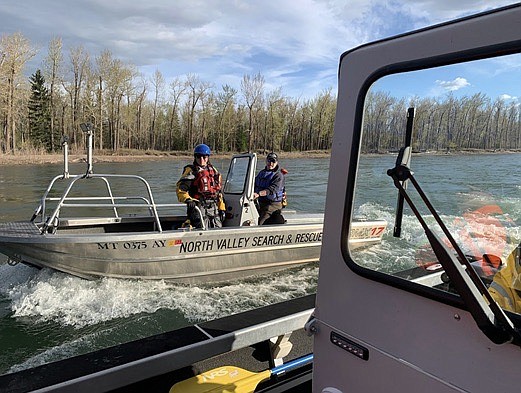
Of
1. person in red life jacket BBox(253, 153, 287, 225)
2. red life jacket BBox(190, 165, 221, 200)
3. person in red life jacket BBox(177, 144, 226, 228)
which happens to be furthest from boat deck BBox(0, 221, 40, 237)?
person in red life jacket BBox(253, 153, 287, 225)

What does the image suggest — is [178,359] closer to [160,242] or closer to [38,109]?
[160,242]

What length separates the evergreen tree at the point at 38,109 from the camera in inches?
1781

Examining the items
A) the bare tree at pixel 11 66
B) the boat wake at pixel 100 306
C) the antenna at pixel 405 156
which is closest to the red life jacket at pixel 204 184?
the boat wake at pixel 100 306

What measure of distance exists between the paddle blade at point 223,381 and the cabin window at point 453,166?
1.06 metres

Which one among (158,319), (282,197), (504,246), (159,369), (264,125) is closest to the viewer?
(504,246)

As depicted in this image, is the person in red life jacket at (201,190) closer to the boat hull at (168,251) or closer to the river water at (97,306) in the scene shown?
the boat hull at (168,251)

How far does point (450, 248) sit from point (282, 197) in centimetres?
670

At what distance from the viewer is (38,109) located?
45656 mm

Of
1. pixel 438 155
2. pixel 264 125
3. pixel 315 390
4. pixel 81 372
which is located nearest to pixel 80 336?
pixel 81 372

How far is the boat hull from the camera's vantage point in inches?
215

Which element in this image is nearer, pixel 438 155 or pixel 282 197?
pixel 438 155

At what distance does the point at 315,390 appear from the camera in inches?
58.7

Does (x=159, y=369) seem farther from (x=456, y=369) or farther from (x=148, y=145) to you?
(x=148, y=145)

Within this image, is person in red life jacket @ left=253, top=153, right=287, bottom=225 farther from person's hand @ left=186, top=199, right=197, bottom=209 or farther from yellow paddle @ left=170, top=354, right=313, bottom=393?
yellow paddle @ left=170, top=354, right=313, bottom=393
